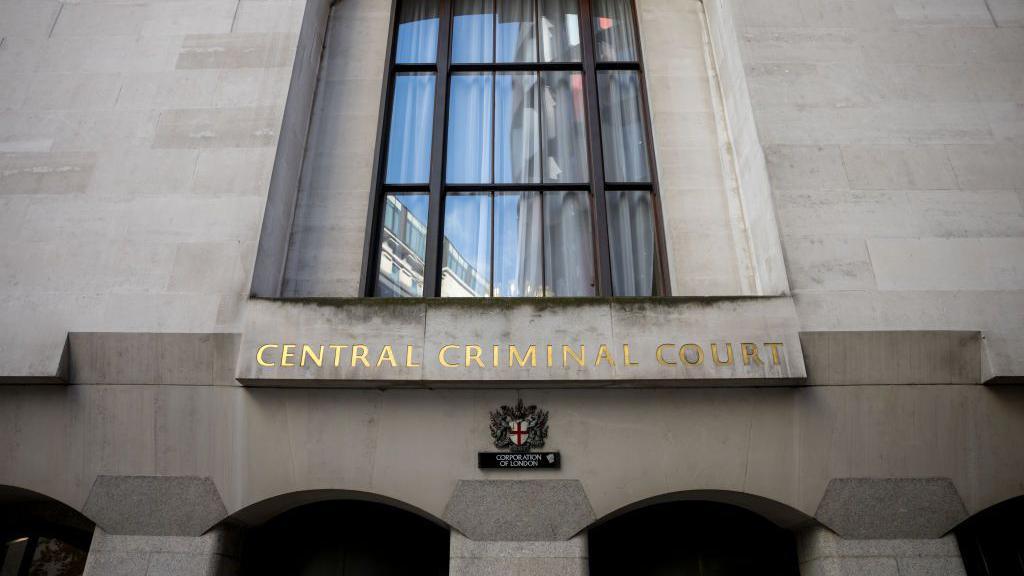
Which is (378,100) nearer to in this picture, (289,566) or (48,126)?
(48,126)

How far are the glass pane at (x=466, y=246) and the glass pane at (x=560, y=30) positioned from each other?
3.26 m

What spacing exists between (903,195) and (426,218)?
697 cm

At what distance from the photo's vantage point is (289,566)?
875cm

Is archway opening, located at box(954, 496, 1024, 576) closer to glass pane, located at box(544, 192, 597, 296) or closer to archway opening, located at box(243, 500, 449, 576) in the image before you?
glass pane, located at box(544, 192, 597, 296)

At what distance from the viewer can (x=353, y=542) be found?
895cm

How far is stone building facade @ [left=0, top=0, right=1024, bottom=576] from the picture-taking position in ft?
23.9

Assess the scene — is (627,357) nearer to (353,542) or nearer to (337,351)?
Answer: (337,351)

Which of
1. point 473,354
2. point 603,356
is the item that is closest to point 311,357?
point 473,354

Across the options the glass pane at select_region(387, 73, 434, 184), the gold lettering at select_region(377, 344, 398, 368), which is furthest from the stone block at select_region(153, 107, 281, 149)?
the gold lettering at select_region(377, 344, 398, 368)

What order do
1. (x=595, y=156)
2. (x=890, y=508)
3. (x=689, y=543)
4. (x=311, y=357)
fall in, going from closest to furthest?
(x=890, y=508)
(x=311, y=357)
(x=689, y=543)
(x=595, y=156)

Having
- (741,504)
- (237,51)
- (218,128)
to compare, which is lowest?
(741,504)

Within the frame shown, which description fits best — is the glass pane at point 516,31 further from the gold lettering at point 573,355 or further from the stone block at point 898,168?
the gold lettering at point 573,355

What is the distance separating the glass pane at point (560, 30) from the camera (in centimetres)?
1120

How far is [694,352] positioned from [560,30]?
703 centimetres
